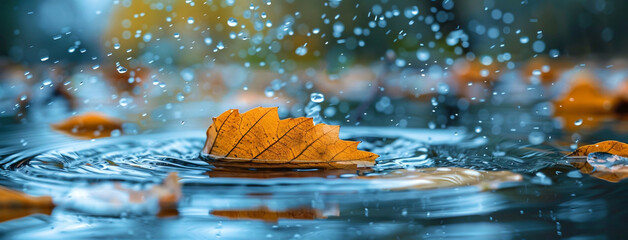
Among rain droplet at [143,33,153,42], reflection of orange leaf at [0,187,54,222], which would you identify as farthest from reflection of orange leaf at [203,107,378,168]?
rain droplet at [143,33,153,42]

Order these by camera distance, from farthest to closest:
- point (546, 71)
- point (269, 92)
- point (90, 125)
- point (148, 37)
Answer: point (148, 37) < point (546, 71) < point (269, 92) < point (90, 125)

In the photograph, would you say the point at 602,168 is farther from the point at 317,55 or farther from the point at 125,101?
the point at 317,55

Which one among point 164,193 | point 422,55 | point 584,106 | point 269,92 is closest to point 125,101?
point 269,92

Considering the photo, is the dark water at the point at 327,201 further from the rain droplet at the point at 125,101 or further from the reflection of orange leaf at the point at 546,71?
the reflection of orange leaf at the point at 546,71

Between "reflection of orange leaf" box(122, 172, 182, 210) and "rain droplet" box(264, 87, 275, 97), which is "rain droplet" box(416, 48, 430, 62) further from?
"reflection of orange leaf" box(122, 172, 182, 210)

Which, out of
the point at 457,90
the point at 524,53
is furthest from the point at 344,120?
the point at 524,53
